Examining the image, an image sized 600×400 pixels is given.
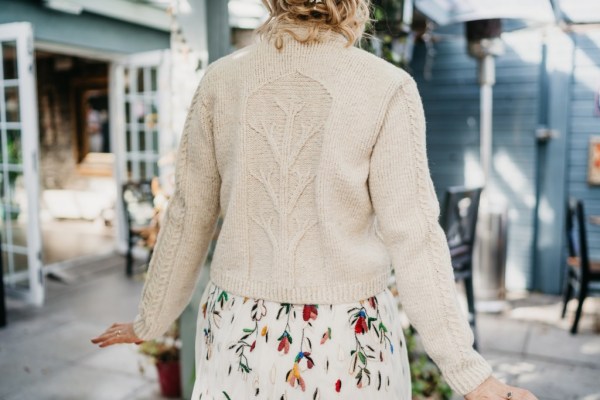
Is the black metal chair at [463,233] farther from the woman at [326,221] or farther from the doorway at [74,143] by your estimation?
the doorway at [74,143]

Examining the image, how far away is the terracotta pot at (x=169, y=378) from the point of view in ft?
10.3

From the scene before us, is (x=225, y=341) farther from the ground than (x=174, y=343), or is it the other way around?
(x=225, y=341)

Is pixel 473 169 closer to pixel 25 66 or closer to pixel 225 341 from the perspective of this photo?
pixel 25 66

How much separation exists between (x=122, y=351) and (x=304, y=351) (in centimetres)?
325

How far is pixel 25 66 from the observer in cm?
496

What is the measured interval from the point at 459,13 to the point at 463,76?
1229 mm

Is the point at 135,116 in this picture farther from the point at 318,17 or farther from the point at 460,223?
the point at 318,17

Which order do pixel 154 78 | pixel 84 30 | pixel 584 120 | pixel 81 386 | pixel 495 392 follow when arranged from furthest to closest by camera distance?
pixel 154 78, pixel 84 30, pixel 584 120, pixel 81 386, pixel 495 392

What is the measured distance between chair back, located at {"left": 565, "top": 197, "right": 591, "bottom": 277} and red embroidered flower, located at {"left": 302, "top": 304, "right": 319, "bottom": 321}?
3537mm

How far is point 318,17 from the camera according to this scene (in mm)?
1187

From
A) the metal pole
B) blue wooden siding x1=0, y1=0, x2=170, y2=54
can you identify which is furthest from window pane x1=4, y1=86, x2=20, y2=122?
the metal pole

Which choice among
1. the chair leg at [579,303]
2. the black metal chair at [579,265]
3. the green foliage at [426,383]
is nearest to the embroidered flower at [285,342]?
the green foliage at [426,383]

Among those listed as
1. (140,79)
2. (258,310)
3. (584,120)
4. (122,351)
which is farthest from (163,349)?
(140,79)

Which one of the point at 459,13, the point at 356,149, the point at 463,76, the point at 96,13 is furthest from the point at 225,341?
the point at 96,13
